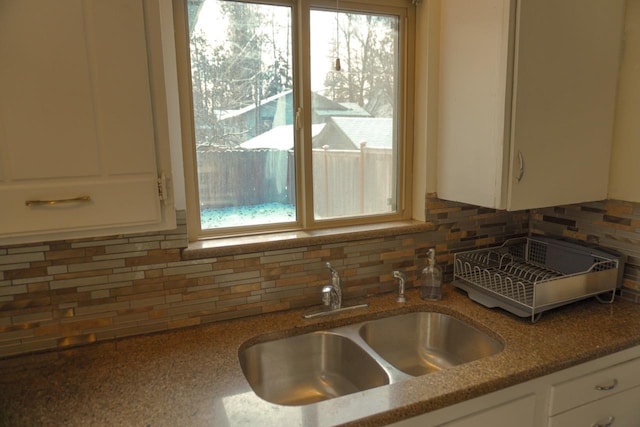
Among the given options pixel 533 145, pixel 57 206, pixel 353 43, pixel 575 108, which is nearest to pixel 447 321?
pixel 533 145

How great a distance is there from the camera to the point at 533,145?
1.45 metres

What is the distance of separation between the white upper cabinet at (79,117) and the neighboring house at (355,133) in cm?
76

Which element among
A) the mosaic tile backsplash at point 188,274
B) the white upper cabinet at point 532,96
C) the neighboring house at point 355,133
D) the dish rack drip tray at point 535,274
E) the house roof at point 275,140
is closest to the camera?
the mosaic tile backsplash at point 188,274

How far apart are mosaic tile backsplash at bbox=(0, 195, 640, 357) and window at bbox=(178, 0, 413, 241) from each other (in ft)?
0.49

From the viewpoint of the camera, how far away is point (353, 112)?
1.75m

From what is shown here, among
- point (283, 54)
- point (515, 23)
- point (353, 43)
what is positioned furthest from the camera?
point (353, 43)

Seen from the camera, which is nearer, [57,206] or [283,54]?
[57,206]

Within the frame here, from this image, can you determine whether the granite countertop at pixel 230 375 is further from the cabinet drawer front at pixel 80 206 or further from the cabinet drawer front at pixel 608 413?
the cabinet drawer front at pixel 80 206

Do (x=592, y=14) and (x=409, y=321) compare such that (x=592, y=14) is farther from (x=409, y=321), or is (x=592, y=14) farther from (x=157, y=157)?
(x=157, y=157)

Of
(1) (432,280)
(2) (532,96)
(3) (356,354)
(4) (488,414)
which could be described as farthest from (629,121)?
(3) (356,354)

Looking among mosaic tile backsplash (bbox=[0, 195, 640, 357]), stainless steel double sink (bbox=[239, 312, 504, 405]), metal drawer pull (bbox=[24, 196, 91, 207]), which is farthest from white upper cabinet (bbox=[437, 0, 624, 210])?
metal drawer pull (bbox=[24, 196, 91, 207])

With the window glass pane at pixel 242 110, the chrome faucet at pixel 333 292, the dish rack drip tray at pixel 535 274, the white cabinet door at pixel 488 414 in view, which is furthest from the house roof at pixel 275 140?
the white cabinet door at pixel 488 414

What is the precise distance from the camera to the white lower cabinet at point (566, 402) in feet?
3.75

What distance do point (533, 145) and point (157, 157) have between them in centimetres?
119
